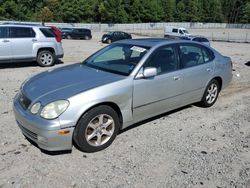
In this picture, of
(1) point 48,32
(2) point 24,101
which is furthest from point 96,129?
(1) point 48,32

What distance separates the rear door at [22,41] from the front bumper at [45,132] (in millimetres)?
6408

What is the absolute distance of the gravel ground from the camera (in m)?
3.32

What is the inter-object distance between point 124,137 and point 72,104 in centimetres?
125

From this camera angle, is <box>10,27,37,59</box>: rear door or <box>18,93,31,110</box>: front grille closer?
<box>18,93,31,110</box>: front grille

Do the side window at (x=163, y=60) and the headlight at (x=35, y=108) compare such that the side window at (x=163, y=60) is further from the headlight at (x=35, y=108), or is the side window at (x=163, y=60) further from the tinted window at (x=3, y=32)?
the tinted window at (x=3, y=32)

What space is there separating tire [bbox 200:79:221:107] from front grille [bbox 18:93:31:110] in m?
3.54

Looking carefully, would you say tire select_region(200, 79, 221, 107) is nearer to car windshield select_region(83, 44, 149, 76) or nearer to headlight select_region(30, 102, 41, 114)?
car windshield select_region(83, 44, 149, 76)

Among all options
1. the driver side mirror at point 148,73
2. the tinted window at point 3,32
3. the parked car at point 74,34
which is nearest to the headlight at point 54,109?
the driver side mirror at point 148,73

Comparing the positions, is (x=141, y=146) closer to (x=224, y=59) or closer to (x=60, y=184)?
(x=60, y=184)

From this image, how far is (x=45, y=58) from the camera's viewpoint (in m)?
10.2

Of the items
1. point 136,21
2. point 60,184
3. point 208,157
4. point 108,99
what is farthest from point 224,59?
point 136,21

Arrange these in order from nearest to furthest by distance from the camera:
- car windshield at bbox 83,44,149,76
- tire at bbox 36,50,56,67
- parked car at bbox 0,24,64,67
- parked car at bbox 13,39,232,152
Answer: parked car at bbox 13,39,232,152, car windshield at bbox 83,44,149,76, parked car at bbox 0,24,64,67, tire at bbox 36,50,56,67

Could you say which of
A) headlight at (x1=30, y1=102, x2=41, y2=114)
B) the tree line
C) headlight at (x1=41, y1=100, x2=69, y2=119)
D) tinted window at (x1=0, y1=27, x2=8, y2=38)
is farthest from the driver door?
the tree line

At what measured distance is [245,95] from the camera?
275 inches
